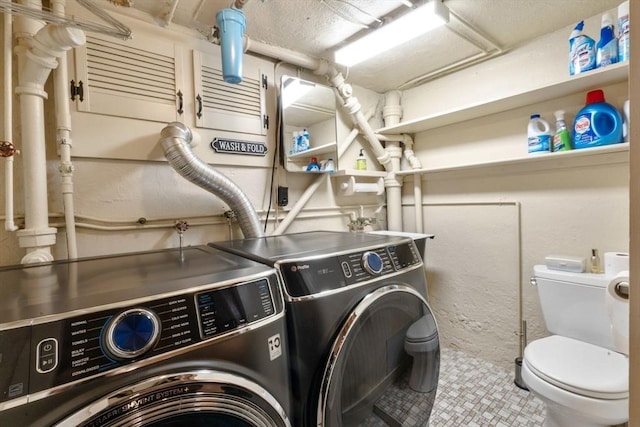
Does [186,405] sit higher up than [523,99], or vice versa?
[523,99]

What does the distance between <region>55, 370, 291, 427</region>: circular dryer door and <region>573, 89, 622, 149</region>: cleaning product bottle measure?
187 centimetres

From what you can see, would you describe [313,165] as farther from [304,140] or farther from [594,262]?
[594,262]

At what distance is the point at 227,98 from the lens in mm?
1595

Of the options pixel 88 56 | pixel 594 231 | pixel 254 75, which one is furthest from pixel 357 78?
pixel 594 231

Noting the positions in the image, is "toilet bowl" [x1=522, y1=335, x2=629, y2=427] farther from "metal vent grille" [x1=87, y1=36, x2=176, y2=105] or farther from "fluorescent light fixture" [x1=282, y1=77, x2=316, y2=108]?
"metal vent grille" [x1=87, y1=36, x2=176, y2=105]

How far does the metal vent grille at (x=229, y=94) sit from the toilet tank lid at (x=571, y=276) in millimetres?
1834

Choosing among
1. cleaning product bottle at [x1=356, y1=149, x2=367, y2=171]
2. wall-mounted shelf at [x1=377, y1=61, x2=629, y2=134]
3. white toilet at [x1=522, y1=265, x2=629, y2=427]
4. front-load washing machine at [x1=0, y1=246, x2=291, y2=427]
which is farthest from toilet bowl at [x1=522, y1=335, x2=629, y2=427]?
cleaning product bottle at [x1=356, y1=149, x2=367, y2=171]

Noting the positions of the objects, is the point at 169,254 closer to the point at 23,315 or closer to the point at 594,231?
the point at 23,315

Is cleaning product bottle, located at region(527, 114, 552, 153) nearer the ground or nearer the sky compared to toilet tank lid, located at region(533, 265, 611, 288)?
nearer the sky

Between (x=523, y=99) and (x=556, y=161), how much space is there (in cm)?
41

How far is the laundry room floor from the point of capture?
1212 mm

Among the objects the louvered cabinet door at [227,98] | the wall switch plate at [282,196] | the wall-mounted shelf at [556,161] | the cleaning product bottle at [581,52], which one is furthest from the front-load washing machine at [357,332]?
the cleaning product bottle at [581,52]

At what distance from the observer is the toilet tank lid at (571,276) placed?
1.46 metres

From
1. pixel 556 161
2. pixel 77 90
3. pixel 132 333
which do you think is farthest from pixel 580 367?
pixel 77 90
